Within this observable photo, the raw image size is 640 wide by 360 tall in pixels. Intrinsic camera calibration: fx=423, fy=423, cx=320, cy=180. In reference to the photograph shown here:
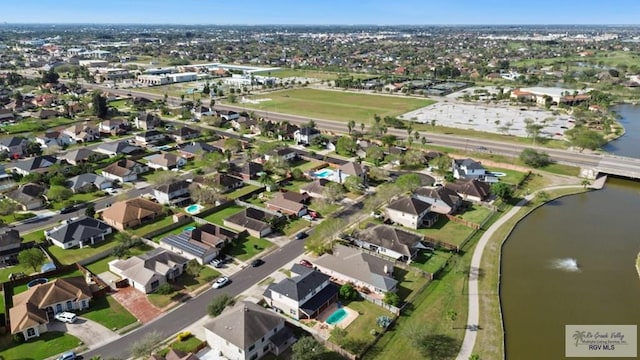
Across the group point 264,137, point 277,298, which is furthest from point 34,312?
point 264,137

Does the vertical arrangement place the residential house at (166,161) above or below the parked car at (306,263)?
above

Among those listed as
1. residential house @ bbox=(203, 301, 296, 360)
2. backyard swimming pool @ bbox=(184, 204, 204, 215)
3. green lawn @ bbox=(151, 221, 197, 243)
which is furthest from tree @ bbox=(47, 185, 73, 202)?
residential house @ bbox=(203, 301, 296, 360)

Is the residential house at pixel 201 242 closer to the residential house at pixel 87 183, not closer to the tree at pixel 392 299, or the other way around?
the tree at pixel 392 299

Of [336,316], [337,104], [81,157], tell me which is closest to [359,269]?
[336,316]

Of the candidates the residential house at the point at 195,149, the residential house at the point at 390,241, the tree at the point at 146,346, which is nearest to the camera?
the tree at the point at 146,346

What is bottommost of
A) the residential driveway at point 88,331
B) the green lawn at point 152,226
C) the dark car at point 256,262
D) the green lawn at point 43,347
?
the green lawn at point 43,347

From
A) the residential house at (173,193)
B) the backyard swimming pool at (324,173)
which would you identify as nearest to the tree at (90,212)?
the residential house at (173,193)

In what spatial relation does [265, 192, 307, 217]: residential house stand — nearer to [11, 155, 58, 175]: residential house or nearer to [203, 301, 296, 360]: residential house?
[203, 301, 296, 360]: residential house
